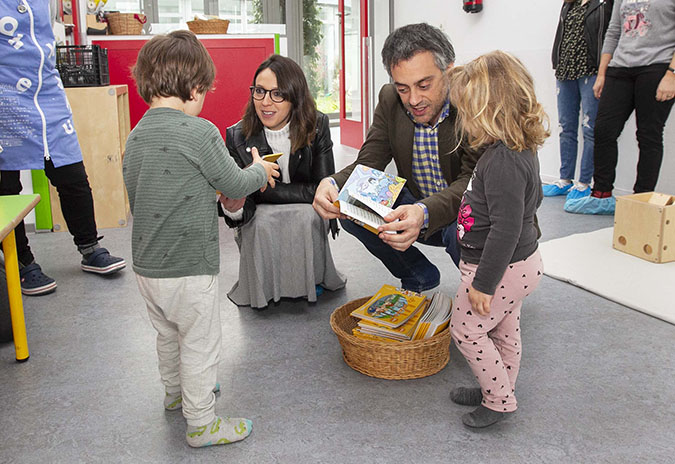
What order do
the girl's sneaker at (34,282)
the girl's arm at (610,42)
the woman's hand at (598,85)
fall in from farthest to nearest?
the woman's hand at (598,85) < the girl's arm at (610,42) < the girl's sneaker at (34,282)

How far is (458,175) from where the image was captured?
1.99 m

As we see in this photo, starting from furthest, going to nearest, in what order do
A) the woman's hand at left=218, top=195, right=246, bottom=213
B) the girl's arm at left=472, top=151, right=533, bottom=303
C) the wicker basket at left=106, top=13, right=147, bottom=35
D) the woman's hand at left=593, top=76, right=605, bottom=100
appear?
the wicker basket at left=106, top=13, right=147, bottom=35
the woman's hand at left=593, top=76, right=605, bottom=100
the woman's hand at left=218, top=195, right=246, bottom=213
the girl's arm at left=472, top=151, right=533, bottom=303

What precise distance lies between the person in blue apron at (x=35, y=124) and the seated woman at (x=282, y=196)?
2.59 feet

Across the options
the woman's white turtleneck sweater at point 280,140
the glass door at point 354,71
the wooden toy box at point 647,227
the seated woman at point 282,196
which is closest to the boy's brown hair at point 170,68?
the seated woman at point 282,196

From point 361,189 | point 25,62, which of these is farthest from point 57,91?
point 361,189

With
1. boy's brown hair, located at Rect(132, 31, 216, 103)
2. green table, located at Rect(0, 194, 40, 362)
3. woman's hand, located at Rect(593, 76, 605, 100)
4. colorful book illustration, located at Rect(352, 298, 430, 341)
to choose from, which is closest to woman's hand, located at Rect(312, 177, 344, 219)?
colorful book illustration, located at Rect(352, 298, 430, 341)

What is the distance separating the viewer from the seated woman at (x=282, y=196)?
2264mm

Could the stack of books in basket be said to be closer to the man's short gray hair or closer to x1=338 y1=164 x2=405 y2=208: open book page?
x1=338 y1=164 x2=405 y2=208: open book page

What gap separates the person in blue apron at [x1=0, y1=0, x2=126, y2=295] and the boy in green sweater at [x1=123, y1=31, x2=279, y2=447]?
129 cm

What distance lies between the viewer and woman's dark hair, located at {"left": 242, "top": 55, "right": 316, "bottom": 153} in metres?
Answer: 2.26

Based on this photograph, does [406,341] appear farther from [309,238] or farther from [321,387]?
[309,238]

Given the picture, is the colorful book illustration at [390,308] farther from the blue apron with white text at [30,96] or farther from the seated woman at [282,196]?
the blue apron with white text at [30,96]

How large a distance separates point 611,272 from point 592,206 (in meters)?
1.13

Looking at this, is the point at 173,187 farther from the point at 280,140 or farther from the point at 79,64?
the point at 79,64
